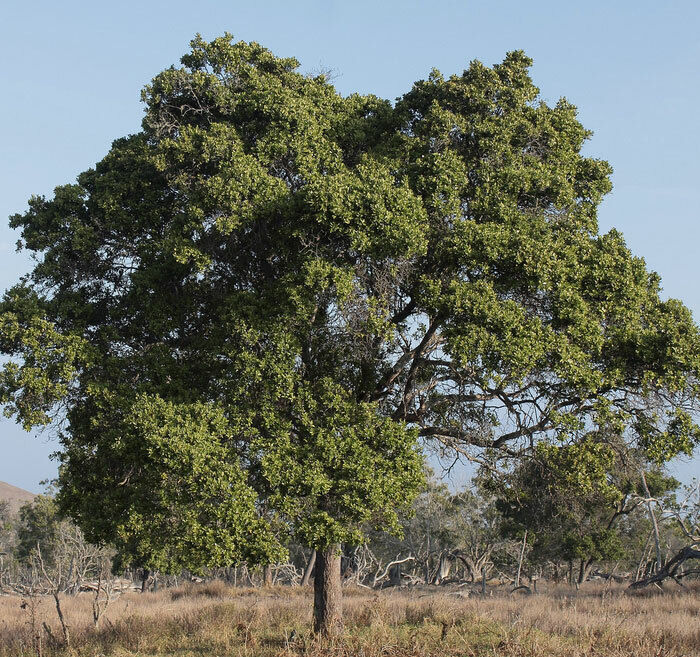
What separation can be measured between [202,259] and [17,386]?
4129 millimetres

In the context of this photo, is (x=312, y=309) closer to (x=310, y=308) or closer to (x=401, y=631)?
(x=310, y=308)

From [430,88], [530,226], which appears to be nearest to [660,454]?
[530,226]

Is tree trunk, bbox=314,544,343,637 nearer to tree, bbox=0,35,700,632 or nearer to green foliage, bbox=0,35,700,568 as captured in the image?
tree, bbox=0,35,700,632

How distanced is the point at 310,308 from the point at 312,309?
0.10 metres

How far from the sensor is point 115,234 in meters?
15.9

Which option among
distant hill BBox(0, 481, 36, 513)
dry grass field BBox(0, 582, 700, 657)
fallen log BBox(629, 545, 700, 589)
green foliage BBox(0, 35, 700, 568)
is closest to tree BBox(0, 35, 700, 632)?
green foliage BBox(0, 35, 700, 568)

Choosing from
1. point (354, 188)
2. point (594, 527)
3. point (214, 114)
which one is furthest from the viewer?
point (594, 527)

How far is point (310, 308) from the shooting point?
43.8 feet

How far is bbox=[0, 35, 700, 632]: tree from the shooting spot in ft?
42.0

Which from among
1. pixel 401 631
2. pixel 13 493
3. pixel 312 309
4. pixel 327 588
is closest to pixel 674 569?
pixel 401 631

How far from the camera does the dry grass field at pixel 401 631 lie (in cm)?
1257

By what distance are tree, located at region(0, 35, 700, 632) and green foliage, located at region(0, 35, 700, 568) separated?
54 millimetres

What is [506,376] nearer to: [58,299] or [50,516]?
[58,299]

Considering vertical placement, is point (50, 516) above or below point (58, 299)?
below
